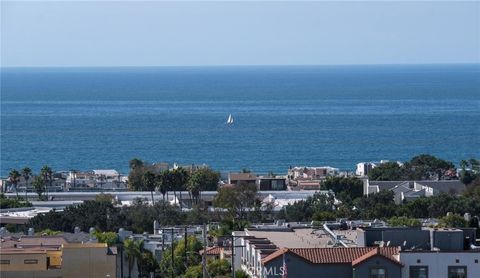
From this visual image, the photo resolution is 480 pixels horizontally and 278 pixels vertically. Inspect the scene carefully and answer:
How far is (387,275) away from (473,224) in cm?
1599

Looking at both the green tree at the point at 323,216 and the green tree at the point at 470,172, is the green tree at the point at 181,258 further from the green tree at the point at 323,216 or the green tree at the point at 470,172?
the green tree at the point at 470,172

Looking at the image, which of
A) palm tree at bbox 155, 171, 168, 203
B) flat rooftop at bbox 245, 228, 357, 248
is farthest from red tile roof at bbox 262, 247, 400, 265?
palm tree at bbox 155, 171, 168, 203

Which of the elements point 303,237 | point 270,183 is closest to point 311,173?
point 270,183

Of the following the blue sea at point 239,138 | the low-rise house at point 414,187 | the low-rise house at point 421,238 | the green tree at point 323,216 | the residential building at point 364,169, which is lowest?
the green tree at point 323,216

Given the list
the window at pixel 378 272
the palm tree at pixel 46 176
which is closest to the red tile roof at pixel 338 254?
the window at pixel 378 272

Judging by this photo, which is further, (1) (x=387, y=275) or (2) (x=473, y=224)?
(2) (x=473, y=224)

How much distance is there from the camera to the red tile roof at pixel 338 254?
3544 centimetres

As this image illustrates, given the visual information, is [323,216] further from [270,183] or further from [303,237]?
[270,183]

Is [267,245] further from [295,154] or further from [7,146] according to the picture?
[7,146]

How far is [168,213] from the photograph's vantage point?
68688 millimetres

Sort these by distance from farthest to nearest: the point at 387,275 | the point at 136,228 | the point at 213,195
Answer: the point at 213,195
the point at 136,228
the point at 387,275

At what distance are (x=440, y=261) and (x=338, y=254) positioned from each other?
231 centimetres

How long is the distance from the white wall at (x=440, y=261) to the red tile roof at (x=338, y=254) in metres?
0.32

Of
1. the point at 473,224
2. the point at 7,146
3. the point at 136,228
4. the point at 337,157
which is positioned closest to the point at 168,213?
the point at 136,228
